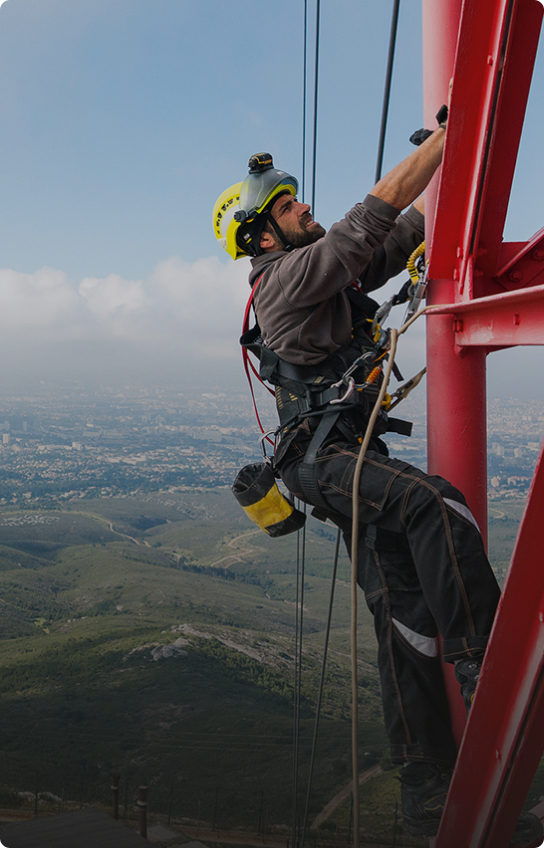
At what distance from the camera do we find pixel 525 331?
6.77 ft

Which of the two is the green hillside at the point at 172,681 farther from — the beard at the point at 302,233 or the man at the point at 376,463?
the beard at the point at 302,233

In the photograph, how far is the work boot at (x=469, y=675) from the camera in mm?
2479

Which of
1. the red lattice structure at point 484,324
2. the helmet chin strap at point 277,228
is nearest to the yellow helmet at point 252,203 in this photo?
the helmet chin strap at point 277,228

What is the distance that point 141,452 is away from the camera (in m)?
162

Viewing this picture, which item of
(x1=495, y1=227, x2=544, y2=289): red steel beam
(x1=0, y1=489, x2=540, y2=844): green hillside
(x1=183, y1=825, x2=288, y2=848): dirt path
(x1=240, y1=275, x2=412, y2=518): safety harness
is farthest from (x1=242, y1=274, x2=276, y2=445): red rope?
(x1=183, y1=825, x2=288, y2=848): dirt path

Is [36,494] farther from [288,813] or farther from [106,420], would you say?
[288,813]

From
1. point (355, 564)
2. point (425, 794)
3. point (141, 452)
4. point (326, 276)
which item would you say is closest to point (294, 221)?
point (326, 276)

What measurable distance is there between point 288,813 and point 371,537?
71007mm

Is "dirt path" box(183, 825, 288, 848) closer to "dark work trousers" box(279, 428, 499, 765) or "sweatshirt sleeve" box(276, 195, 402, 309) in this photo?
"dark work trousers" box(279, 428, 499, 765)

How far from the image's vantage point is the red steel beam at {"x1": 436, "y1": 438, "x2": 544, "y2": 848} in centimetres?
Result: 212

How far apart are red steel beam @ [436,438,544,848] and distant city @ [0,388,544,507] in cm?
10032

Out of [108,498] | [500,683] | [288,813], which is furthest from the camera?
[108,498]

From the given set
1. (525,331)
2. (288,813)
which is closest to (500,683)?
(525,331)

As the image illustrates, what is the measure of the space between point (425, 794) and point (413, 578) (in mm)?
1015
